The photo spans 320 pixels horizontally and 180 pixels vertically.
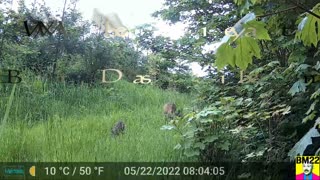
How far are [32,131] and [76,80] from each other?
0.73 ft

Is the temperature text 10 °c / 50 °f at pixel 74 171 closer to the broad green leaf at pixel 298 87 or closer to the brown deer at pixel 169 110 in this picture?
the brown deer at pixel 169 110

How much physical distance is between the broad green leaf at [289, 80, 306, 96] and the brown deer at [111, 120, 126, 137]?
59cm

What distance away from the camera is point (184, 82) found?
4.37 feet

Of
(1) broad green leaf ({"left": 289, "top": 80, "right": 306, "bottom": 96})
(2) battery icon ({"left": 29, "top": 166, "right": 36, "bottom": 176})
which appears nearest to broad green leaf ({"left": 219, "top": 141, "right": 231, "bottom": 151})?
Answer: (1) broad green leaf ({"left": 289, "top": 80, "right": 306, "bottom": 96})

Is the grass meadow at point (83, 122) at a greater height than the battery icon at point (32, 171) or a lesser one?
greater

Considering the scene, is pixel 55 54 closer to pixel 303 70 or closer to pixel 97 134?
pixel 97 134

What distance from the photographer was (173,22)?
1.32 metres

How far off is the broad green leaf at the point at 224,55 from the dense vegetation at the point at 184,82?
2.63 ft

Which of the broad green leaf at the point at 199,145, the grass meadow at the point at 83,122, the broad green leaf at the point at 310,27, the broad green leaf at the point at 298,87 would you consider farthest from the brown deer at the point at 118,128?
the broad green leaf at the point at 310,27

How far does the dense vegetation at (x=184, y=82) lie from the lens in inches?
47.6

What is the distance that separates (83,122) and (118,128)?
12 cm
